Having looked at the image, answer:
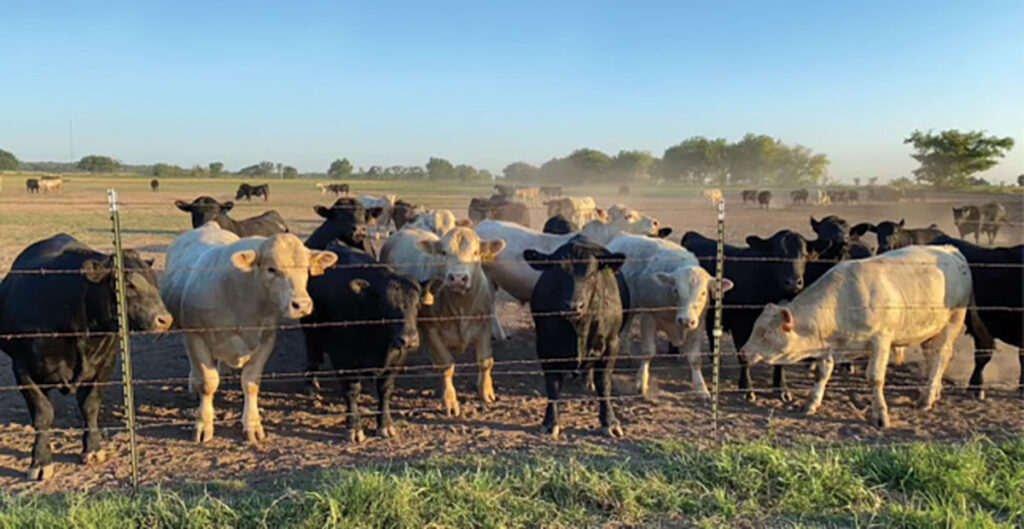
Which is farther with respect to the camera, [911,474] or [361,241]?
[361,241]

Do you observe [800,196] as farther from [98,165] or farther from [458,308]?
[98,165]

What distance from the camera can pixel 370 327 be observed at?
6.14 metres

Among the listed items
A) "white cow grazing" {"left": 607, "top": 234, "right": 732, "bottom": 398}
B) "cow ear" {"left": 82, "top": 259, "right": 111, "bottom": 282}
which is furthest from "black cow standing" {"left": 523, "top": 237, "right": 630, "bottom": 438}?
"cow ear" {"left": 82, "top": 259, "right": 111, "bottom": 282}

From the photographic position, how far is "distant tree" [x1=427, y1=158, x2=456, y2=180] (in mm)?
137600

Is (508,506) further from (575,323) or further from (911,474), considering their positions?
(911,474)

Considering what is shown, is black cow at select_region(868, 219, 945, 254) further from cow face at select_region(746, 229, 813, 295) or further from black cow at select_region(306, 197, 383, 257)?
black cow at select_region(306, 197, 383, 257)

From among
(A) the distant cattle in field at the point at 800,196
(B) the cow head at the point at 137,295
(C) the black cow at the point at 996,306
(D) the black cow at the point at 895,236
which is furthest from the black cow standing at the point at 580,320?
(A) the distant cattle in field at the point at 800,196

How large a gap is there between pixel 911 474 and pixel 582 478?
222cm

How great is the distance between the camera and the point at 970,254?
780 centimetres

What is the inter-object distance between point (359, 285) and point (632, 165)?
112281 millimetres

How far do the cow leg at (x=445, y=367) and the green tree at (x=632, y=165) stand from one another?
10779cm

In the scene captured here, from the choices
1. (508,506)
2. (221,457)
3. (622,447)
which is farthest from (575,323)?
(221,457)

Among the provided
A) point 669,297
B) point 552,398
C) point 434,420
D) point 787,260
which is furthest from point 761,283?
point 434,420

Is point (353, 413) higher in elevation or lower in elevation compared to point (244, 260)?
lower
